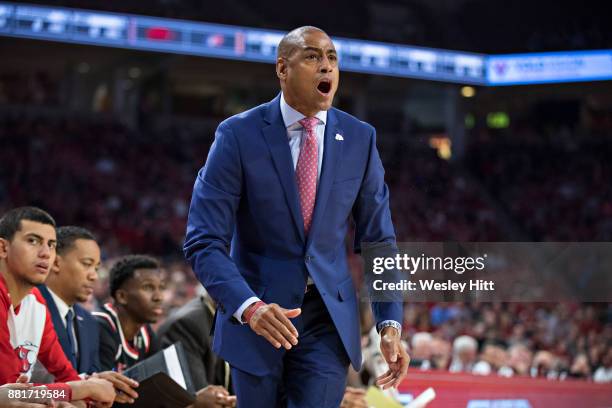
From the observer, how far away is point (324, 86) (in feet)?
8.96

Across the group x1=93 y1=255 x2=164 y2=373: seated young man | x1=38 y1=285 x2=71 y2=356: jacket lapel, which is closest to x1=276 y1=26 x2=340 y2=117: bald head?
x1=38 y1=285 x2=71 y2=356: jacket lapel

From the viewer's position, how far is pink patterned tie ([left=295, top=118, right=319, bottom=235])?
8.81 feet

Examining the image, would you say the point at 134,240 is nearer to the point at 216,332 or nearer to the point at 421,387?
the point at 421,387

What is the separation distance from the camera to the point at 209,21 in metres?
17.2

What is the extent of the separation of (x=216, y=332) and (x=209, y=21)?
15045mm

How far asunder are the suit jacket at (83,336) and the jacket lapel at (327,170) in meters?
1.88

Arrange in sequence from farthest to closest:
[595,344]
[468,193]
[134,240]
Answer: [468,193] < [134,240] < [595,344]

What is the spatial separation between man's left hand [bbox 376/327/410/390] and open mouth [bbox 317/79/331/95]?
721mm

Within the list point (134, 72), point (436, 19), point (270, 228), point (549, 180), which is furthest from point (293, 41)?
point (134, 72)

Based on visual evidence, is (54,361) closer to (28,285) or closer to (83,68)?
(28,285)

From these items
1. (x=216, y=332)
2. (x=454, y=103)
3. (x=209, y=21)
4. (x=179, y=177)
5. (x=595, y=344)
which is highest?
(x=209, y=21)

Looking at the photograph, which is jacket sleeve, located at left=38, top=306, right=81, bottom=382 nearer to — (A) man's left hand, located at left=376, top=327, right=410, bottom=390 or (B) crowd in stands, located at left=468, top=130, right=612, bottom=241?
Answer: (A) man's left hand, located at left=376, top=327, right=410, bottom=390

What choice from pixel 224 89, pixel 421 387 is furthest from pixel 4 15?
pixel 421 387

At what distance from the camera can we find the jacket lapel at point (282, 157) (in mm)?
2645
